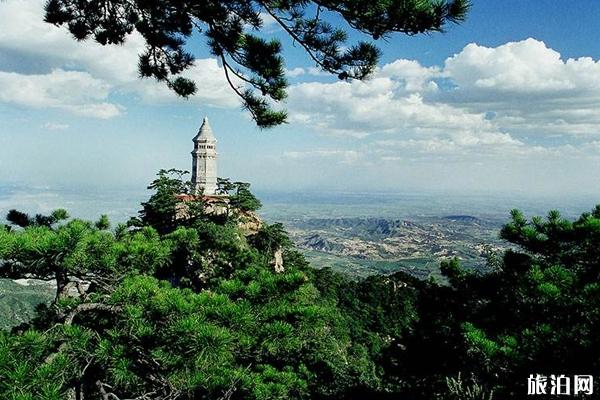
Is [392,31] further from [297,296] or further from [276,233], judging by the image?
[276,233]

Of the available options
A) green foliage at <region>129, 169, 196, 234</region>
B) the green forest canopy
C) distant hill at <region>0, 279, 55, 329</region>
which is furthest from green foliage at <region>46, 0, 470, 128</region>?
distant hill at <region>0, 279, 55, 329</region>

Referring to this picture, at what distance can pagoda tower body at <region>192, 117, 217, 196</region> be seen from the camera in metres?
34.6

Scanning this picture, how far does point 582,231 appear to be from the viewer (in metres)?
4.56

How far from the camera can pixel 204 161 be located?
114 ft

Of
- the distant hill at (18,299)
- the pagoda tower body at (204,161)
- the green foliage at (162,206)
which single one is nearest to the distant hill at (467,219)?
the distant hill at (18,299)

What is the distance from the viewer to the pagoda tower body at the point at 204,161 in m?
34.6

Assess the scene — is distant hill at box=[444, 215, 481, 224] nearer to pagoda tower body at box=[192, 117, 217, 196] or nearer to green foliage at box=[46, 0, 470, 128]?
pagoda tower body at box=[192, 117, 217, 196]

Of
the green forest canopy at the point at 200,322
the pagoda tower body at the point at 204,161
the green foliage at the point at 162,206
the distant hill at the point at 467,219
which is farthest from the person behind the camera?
the distant hill at the point at 467,219

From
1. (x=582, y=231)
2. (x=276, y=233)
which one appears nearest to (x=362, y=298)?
(x=276, y=233)

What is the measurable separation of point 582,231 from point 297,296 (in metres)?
3.04

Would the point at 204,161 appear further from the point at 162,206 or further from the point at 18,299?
the point at 18,299

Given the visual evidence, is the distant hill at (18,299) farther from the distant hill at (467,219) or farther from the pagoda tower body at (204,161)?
the distant hill at (467,219)

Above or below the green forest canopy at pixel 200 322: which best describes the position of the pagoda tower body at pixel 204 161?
above

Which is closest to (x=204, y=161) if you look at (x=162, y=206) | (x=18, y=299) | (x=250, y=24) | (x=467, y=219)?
(x=162, y=206)
